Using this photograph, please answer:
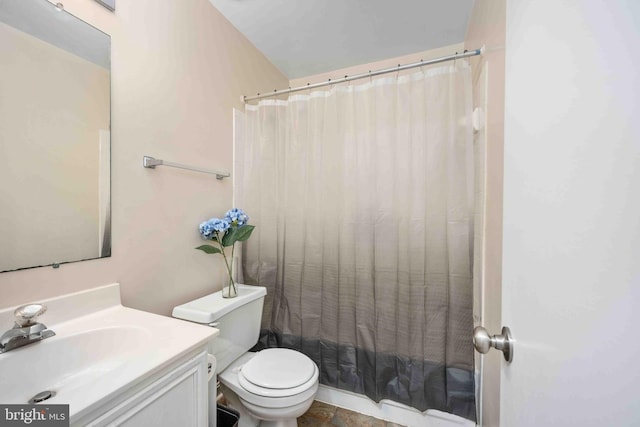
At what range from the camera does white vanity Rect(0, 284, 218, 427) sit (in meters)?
0.60

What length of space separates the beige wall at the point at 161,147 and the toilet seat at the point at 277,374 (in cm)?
52

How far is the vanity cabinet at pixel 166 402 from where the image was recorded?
59cm

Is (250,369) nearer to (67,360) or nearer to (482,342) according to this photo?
(67,360)

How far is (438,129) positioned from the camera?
1.37 m

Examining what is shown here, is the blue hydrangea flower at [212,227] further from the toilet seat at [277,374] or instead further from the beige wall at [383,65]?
the beige wall at [383,65]

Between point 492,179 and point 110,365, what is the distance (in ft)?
5.28

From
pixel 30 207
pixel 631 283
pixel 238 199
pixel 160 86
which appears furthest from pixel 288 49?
pixel 631 283

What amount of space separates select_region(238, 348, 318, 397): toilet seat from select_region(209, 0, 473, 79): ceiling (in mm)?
2047

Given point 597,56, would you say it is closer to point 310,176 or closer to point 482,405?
point 310,176

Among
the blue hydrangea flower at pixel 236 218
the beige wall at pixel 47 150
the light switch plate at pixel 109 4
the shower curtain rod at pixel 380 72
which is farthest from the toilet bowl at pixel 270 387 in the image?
the light switch plate at pixel 109 4

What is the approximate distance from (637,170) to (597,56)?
0.15 m

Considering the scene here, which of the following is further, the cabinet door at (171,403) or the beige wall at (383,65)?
the beige wall at (383,65)

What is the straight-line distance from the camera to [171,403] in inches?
29.1

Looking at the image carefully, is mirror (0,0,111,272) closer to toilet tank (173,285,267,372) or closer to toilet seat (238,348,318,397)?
toilet tank (173,285,267,372)
